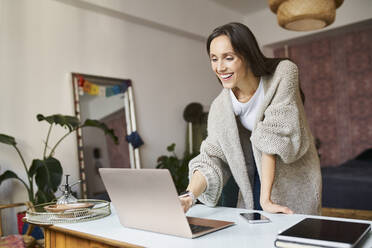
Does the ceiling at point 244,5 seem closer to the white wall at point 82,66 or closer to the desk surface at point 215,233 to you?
the white wall at point 82,66

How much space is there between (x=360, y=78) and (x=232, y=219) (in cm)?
458

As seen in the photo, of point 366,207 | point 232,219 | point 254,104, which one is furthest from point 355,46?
point 232,219

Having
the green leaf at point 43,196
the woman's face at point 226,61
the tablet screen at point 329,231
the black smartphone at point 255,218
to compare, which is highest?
the woman's face at point 226,61

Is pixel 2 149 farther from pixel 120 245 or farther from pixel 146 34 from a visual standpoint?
pixel 120 245

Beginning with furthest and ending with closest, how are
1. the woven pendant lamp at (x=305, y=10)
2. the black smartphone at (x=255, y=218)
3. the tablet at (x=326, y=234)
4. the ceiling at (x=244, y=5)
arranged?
the ceiling at (x=244, y=5), the woven pendant lamp at (x=305, y=10), the black smartphone at (x=255, y=218), the tablet at (x=326, y=234)

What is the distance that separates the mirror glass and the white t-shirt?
2.09 metres

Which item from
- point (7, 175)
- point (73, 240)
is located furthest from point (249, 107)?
point (7, 175)

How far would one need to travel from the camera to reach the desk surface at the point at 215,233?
0.77 m

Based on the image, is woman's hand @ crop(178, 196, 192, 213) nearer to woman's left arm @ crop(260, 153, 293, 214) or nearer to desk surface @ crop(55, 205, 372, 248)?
desk surface @ crop(55, 205, 372, 248)

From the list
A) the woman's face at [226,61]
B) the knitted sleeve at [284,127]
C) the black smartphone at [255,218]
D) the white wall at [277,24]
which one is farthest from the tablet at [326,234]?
the white wall at [277,24]

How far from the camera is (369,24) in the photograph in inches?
185

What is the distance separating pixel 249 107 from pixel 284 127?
213mm

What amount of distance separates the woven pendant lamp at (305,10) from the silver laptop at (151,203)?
91.6 inches

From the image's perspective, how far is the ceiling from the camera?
5016 millimetres
